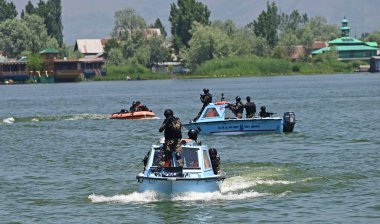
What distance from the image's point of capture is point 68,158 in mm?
48812

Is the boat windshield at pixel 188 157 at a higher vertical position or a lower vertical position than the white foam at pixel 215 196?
higher

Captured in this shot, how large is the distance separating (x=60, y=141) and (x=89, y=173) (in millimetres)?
17960

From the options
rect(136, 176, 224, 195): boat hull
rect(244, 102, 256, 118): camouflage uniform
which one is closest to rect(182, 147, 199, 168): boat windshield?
rect(136, 176, 224, 195): boat hull

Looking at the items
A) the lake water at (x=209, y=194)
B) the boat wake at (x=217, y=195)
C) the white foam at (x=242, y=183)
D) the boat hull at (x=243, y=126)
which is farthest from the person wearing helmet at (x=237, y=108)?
the boat wake at (x=217, y=195)

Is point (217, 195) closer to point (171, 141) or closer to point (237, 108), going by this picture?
point (171, 141)

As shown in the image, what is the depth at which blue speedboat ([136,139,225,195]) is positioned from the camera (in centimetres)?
3194

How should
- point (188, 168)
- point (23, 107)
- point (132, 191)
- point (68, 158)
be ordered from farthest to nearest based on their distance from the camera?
point (23, 107), point (68, 158), point (132, 191), point (188, 168)

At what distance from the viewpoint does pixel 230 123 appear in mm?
55969

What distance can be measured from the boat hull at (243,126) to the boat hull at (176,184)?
76.4 feet

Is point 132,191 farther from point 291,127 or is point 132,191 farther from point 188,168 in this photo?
point 291,127

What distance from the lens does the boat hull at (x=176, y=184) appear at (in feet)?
104

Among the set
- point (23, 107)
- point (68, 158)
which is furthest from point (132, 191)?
point (23, 107)

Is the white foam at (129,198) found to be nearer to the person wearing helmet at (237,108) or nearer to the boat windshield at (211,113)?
the person wearing helmet at (237,108)

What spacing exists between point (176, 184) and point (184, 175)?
383 millimetres
